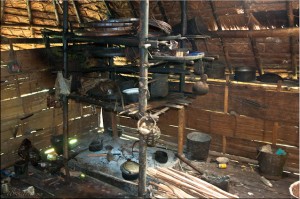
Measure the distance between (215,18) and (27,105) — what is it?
6.69 meters

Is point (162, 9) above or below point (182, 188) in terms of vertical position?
above

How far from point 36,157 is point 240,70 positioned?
726 cm

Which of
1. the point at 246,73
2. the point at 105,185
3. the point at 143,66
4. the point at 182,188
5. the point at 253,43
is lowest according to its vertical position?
the point at 105,185

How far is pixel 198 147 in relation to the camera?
33.6ft

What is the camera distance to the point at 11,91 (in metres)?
8.50

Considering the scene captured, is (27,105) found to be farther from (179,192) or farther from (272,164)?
(272,164)

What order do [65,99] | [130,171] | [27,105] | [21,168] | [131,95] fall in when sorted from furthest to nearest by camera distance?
1. [27,105]
2. [65,99]
3. [21,168]
4. [130,171]
5. [131,95]

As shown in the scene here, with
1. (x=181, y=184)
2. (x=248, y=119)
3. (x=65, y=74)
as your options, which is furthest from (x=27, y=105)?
(x=248, y=119)

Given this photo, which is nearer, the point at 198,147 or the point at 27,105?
the point at 27,105

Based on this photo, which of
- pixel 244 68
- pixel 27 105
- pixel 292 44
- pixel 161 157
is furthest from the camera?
pixel 244 68

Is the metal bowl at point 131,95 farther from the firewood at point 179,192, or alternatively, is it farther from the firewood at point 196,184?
the firewood at point 179,192

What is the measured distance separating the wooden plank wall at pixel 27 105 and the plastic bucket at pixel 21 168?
0.49 metres

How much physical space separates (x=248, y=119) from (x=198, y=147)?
6.73 ft

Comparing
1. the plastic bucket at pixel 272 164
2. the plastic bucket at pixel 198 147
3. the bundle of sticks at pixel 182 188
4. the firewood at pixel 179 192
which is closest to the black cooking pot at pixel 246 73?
the plastic bucket at pixel 198 147
